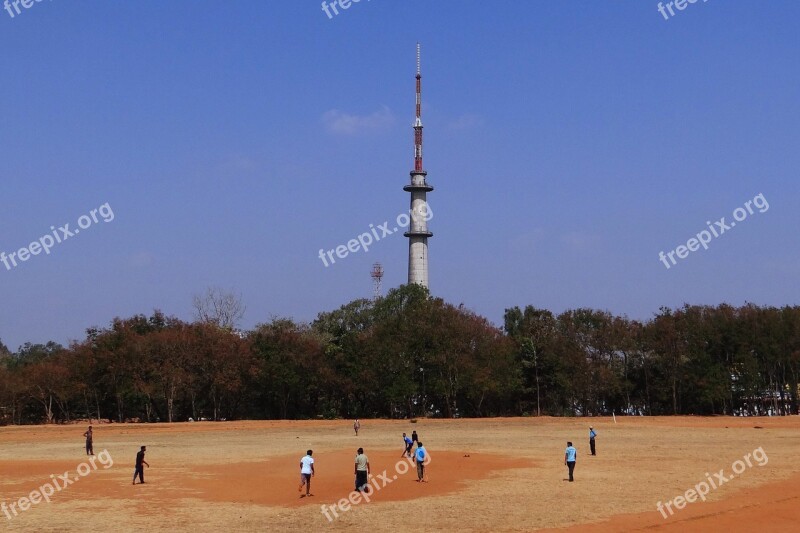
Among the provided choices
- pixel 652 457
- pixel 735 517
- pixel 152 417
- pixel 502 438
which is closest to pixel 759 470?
pixel 652 457

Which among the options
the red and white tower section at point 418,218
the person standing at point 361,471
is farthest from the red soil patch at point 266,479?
the red and white tower section at point 418,218

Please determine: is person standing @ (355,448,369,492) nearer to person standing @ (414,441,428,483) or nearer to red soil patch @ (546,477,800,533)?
person standing @ (414,441,428,483)

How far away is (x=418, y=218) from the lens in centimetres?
11831

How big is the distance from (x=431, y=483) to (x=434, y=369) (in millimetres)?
44095

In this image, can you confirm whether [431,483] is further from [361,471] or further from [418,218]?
[418,218]

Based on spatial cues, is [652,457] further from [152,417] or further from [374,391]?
[152,417]

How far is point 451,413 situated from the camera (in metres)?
76.2

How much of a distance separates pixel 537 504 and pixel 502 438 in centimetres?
2836

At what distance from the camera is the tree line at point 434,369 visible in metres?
72.7

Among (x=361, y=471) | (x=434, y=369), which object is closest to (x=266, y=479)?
(x=361, y=471)

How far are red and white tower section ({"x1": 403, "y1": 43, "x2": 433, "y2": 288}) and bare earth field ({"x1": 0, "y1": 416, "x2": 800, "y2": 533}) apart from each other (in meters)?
59.6

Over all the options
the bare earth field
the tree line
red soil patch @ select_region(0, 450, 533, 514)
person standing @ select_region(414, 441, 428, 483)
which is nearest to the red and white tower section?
the tree line

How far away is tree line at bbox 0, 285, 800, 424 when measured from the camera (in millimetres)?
72688

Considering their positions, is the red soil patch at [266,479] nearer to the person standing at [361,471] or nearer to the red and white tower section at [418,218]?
the person standing at [361,471]
